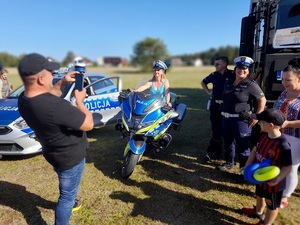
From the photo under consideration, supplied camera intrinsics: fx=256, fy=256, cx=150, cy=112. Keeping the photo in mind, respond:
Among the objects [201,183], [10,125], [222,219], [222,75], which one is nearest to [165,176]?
[201,183]

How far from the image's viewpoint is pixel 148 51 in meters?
68.8

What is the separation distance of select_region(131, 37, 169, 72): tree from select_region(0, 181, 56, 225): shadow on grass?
64.9 meters

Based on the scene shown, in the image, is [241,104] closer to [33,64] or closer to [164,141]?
[164,141]

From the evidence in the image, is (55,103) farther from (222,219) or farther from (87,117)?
(222,219)

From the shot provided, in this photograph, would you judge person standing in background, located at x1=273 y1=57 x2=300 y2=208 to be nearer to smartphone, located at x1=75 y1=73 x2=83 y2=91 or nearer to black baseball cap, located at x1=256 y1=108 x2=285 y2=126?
black baseball cap, located at x1=256 y1=108 x2=285 y2=126

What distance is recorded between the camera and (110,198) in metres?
3.48

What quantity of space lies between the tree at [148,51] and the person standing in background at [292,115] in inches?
2586

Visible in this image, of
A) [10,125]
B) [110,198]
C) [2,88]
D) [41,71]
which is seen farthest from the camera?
[2,88]

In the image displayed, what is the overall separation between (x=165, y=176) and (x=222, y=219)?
1.25 meters

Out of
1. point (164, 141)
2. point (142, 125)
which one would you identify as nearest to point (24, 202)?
point (142, 125)

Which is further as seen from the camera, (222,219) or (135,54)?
(135,54)

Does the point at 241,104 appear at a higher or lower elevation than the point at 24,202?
higher

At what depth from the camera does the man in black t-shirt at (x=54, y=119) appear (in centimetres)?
212

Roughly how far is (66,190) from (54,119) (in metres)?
0.84
